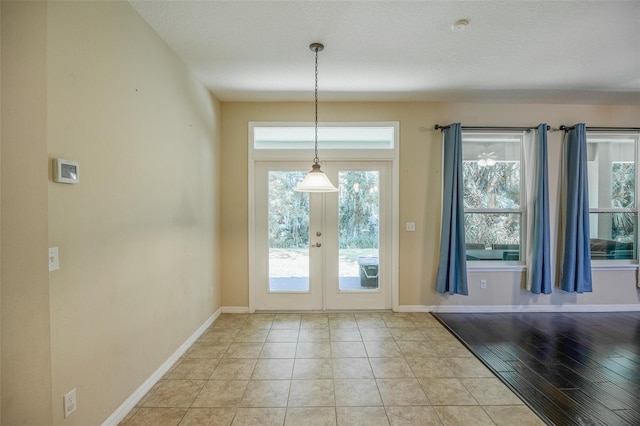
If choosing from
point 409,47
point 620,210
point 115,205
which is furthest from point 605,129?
point 115,205

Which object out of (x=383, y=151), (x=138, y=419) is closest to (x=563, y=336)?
(x=383, y=151)

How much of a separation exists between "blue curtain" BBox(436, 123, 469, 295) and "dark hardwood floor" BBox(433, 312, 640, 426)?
0.46m

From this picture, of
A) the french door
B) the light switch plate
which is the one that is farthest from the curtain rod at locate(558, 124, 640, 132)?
the light switch plate

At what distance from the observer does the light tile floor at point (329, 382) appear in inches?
78.0

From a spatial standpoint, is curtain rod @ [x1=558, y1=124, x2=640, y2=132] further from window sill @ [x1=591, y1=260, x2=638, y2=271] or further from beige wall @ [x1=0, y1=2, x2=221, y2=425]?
beige wall @ [x1=0, y1=2, x2=221, y2=425]

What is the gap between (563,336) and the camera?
321 cm

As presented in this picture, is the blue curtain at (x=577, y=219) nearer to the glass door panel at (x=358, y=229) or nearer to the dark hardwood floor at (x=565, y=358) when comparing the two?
the dark hardwood floor at (x=565, y=358)

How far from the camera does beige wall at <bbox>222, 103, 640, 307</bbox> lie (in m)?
3.92

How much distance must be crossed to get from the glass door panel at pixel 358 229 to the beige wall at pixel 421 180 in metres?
0.36

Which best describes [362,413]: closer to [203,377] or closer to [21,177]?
[203,377]

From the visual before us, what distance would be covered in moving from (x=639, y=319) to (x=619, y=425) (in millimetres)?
2730

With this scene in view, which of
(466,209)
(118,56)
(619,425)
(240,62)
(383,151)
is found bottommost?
(619,425)

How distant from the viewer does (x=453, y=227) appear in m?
3.72

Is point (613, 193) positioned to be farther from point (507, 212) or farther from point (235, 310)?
point (235, 310)
